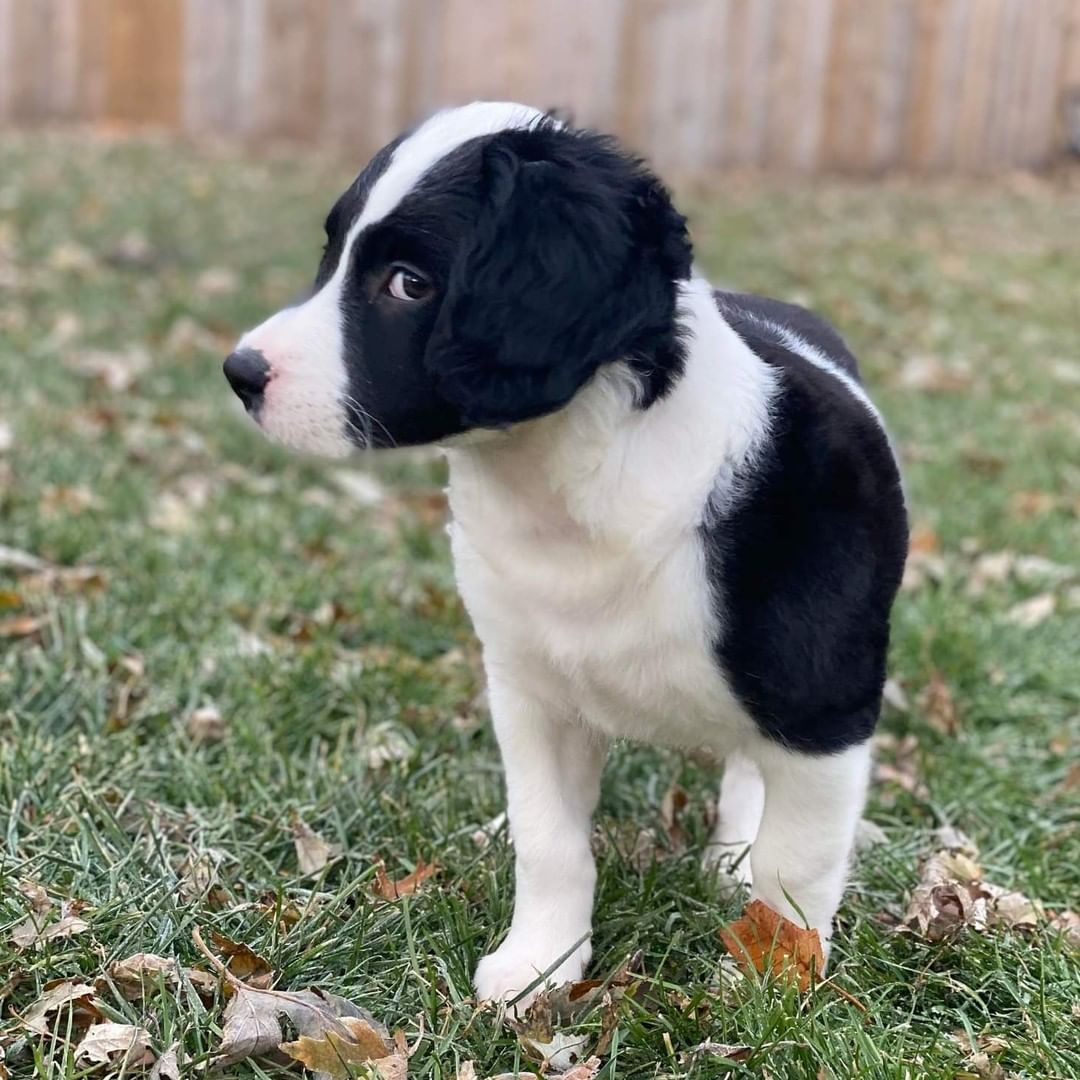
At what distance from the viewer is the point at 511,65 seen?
496 inches

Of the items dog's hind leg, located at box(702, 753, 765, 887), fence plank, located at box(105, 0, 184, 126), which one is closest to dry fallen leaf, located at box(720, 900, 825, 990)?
dog's hind leg, located at box(702, 753, 765, 887)

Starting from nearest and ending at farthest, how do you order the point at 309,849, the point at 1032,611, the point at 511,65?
1. the point at 309,849
2. the point at 1032,611
3. the point at 511,65

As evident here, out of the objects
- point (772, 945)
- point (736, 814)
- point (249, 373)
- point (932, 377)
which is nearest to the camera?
point (249, 373)

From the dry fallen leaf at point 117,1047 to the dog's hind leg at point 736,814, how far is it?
112cm

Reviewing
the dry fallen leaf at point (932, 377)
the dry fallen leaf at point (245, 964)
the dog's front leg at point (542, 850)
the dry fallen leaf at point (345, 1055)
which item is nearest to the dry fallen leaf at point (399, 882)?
the dog's front leg at point (542, 850)

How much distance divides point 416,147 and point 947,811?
1.85 meters

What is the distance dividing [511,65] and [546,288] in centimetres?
1133

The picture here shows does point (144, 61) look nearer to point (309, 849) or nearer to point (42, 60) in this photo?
point (42, 60)

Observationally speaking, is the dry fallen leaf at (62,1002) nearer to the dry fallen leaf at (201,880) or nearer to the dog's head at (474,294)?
the dry fallen leaf at (201,880)

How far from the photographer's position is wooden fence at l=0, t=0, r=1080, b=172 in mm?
12430

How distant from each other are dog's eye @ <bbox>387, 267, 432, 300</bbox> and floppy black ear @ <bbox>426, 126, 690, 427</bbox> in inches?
2.5

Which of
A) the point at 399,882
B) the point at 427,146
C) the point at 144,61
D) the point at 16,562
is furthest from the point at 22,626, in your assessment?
the point at 144,61

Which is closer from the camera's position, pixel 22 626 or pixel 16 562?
pixel 22 626

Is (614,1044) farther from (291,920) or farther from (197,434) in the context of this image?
(197,434)
